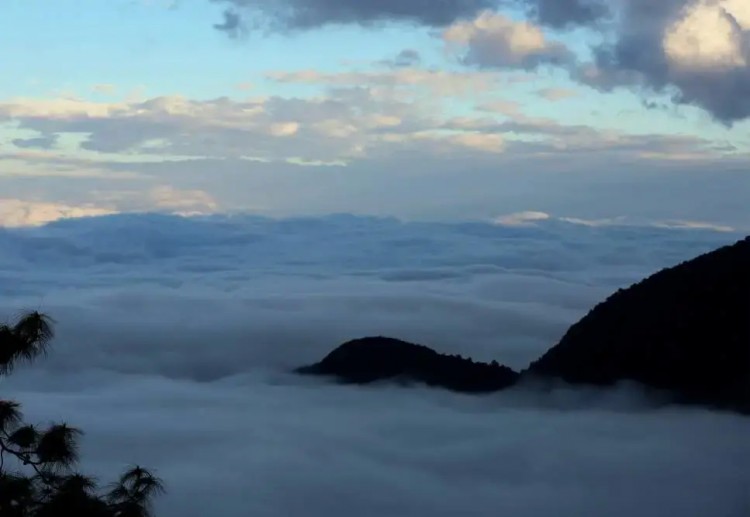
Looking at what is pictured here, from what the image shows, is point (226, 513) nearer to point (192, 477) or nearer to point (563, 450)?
point (192, 477)

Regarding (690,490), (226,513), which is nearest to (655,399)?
(690,490)

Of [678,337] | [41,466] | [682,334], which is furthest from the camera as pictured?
[678,337]

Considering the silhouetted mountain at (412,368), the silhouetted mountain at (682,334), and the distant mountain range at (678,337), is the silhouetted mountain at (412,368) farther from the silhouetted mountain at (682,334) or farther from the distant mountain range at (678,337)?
the silhouetted mountain at (682,334)

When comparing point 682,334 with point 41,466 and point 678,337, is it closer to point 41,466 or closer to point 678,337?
point 678,337

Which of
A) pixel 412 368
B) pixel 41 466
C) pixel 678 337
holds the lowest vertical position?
pixel 41 466

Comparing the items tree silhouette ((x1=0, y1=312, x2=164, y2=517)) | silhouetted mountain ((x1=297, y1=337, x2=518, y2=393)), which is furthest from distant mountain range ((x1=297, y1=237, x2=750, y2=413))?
tree silhouette ((x1=0, y1=312, x2=164, y2=517))

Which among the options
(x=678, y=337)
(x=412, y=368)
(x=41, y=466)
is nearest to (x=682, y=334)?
(x=678, y=337)

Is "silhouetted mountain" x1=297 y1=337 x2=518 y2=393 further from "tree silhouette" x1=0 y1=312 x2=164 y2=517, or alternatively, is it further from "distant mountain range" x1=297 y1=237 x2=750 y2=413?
"tree silhouette" x1=0 y1=312 x2=164 y2=517

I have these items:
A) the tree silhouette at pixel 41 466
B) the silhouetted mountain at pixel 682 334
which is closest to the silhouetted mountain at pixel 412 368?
the silhouetted mountain at pixel 682 334
